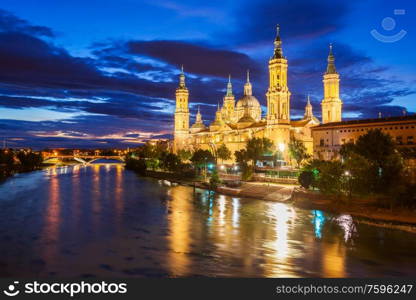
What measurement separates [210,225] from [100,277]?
14.9 m

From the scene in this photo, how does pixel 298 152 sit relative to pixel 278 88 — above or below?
below

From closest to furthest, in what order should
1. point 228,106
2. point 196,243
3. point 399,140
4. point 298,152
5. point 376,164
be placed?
Result: point 196,243 < point 376,164 < point 399,140 < point 298,152 < point 228,106

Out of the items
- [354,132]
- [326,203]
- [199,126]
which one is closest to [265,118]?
[199,126]

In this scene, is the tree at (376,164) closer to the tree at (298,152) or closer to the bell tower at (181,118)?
the tree at (298,152)

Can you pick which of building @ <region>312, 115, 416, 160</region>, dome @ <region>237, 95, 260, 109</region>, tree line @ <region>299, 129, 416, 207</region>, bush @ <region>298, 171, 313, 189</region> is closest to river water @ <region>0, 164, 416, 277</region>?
tree line @ <region>299, 129, 416, 207</region>

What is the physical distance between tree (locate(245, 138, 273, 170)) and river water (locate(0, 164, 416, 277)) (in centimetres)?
3071

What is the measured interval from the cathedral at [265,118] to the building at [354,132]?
1498 cm

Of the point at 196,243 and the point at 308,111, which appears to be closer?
the point at 196,243

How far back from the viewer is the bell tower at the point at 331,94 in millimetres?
87000

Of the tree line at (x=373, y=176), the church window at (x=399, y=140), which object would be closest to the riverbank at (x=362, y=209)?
the tree line at (x=373, y=176)

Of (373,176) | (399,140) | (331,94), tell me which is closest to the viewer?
(373,176)

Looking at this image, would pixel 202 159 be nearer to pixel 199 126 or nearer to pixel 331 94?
pixel 331 94

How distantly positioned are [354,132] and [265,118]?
165 ft

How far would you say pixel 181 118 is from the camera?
467 ft
